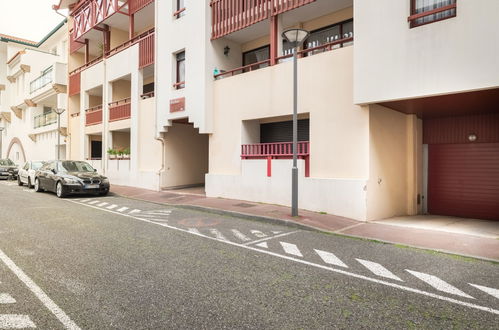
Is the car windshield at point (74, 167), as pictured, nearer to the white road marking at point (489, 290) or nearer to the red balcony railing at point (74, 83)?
the red balcony railing at point (74, 83)

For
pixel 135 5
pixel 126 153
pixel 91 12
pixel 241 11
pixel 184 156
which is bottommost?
pixel 184 156

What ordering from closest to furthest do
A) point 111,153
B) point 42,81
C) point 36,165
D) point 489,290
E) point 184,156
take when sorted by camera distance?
1. point 489,290
2. point 184,156
3. point 36,165
4. point 111,153
5. point 42,81

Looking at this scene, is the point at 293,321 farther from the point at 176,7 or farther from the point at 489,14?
the point at 176,7

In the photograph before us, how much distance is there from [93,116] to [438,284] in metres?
22.5

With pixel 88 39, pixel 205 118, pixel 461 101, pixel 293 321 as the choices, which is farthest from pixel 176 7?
pixel 293 321

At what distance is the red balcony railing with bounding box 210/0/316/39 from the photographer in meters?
11.5

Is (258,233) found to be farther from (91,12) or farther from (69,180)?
(91,12)

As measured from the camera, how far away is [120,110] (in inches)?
778

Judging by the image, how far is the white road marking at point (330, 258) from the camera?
18.0 feet

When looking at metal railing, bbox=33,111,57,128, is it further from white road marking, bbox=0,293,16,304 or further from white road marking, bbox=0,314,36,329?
white road marking, bbox=0,314,36,329

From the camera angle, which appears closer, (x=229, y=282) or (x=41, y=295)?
(x=41, y=295)

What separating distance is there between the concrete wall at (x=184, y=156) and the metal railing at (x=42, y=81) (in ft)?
50.4

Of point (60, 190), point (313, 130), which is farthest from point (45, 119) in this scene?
point (313, 130)

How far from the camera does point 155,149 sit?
17.2m
